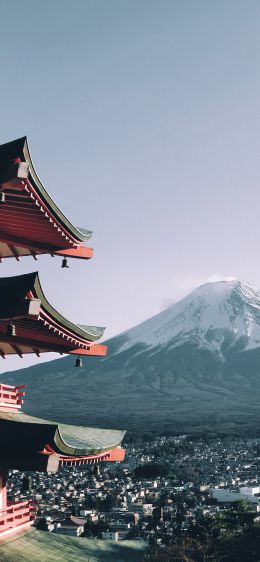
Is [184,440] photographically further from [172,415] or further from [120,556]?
[120,556]

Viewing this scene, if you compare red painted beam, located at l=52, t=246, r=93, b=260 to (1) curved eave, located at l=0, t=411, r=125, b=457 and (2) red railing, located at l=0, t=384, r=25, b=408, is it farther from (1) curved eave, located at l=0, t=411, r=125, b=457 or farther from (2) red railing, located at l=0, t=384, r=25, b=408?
(1) curved eave, located at l=0, t=411, r=125, b=457

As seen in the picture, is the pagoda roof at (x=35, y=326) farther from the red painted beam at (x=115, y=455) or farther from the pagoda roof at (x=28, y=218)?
the red painted beam at (x=115, y=455)

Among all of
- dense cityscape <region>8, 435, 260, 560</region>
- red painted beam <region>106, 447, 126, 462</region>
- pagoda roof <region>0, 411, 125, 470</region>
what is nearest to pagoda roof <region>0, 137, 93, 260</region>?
pagoda roof <region>0, 411, 125, 470</region>

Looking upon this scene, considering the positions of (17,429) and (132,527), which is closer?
(17,429)

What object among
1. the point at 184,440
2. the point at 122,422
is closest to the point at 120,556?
the point at 184,440

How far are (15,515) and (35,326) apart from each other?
192 inches

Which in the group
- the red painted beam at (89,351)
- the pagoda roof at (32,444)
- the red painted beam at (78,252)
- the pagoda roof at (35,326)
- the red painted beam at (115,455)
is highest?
the red painted beam at (78,252)

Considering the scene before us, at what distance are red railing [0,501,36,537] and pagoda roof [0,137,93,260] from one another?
613 cm

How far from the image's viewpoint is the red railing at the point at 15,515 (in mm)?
16891

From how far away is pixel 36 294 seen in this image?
13.9 m

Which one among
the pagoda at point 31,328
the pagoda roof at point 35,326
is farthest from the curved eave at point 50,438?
the pagoda roof at point 35,326

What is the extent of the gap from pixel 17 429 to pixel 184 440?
14836 cm

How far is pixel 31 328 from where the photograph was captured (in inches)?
643

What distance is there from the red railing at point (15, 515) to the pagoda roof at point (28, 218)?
6.13 meters
